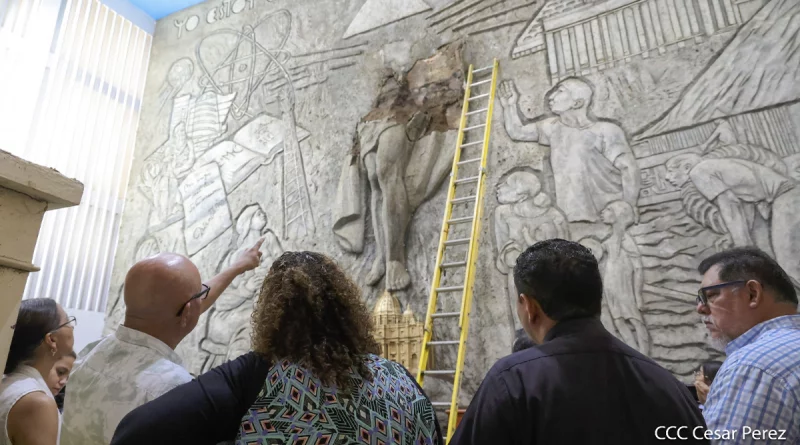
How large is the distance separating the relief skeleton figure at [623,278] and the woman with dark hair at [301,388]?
10.9ft

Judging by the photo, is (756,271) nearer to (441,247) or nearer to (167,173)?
(441,247)

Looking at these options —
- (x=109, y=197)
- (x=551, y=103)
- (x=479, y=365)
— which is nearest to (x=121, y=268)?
(x=109, y=197)

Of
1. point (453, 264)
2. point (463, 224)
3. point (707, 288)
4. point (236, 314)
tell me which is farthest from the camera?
point (236, 314)

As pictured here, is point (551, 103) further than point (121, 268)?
No

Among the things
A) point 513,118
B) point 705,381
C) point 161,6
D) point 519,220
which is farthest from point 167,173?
point 705,381

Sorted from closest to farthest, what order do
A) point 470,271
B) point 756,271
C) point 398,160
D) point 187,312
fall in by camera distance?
point 187,312 → point 756,271 → point 470,271 → point 398,160

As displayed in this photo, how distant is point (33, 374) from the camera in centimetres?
221

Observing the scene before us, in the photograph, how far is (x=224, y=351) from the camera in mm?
6418

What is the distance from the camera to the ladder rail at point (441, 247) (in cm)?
475

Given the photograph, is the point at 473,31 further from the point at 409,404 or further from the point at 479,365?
the point at 409,404

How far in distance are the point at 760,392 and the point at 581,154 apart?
11.6ft

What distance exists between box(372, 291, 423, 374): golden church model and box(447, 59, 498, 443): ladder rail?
471 millimetres

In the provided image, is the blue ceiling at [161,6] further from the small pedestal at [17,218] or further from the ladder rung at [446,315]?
the small pedestal at [17,218]

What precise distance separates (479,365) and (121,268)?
577 centimetres
